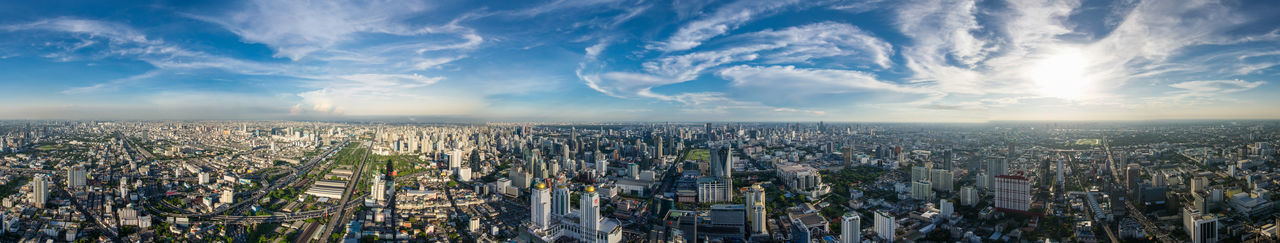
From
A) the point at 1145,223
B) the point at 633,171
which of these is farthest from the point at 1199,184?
the point at 633,171

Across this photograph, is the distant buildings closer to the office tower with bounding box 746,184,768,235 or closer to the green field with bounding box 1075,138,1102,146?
the office tower with bounding box 746,184,768,235

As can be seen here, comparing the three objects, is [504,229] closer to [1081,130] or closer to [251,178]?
[251,178]

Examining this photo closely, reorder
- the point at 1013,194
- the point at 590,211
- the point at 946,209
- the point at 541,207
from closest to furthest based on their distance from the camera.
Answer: the point at 590,211, the point at 541,207, the point at 946,209, the point at 1013,194

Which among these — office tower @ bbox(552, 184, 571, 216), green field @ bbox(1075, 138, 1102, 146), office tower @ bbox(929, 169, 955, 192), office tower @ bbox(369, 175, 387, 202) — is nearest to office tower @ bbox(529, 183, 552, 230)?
office tower @ bbox(552, 184, 571, 216)

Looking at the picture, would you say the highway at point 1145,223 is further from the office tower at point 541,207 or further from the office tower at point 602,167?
the office tower at point 602,167

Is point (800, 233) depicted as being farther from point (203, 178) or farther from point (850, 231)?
point (203, 178)
